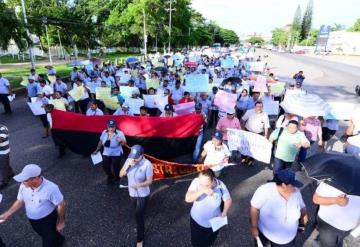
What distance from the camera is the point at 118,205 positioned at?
19.3 feet

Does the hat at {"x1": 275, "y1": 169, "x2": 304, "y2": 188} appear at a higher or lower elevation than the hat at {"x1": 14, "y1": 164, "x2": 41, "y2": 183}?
higher

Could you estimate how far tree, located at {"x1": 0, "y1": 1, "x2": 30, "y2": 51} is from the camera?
15.1m

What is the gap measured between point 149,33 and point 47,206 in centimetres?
5187

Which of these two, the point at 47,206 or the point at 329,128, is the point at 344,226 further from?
the point at 329,128

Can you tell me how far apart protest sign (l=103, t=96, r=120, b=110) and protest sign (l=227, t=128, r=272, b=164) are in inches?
199

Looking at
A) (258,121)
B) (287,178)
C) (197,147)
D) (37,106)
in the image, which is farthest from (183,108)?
(287,178)

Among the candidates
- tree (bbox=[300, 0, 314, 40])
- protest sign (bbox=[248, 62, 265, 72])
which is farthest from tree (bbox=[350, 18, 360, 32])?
protest sign (bbox=[248, 62, 265, 72])

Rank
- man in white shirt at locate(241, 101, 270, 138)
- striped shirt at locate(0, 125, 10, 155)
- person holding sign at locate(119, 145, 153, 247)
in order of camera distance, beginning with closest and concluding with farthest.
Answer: person holding sign at locate(119, 145, 153, 247)
striped shirt at locate(0, 125, 10, 155)
man in white shirt at locate(241, 101, 270, 138)

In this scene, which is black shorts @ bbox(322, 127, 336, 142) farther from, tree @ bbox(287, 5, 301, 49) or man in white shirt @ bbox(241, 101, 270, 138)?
tree @ bbox(287, 5, 301, 49)

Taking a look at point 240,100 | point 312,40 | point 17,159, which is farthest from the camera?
point 312,40

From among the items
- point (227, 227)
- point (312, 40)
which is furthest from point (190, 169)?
point (312, 40)

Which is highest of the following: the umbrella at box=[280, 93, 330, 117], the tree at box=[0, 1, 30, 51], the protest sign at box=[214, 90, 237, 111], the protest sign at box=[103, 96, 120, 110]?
the tree at box=[0, 1, 30, 51]

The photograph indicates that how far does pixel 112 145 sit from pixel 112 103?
15.2 feet

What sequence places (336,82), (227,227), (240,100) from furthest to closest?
(336,82), (240,100), (227,227)
